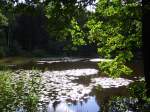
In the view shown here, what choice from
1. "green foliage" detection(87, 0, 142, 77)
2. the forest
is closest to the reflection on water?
the forest

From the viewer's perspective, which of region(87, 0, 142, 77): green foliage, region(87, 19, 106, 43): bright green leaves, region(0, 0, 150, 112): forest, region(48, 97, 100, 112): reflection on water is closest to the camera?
region(0, 0, 150, 112): forest

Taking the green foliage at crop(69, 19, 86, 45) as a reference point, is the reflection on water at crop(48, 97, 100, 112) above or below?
below

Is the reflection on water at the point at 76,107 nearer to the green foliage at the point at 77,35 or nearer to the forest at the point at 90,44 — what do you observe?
the forest at the point at 90,44

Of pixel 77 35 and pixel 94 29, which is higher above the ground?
pixel 94 29

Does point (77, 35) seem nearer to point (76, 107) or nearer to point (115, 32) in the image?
point (115, 32)

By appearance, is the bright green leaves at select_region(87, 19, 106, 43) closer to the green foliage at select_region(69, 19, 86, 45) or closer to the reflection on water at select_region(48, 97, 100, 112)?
the green foliage at select_region(69, 19, 86, 45)

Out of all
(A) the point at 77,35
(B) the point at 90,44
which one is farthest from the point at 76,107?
(A) the point at 77,35

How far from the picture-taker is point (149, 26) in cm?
1202

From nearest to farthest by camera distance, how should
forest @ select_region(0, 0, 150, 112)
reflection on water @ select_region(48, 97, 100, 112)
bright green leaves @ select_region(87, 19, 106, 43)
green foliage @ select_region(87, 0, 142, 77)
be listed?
1. forest @ select_region(0, 0, 150, 112)
2. green foliage @ select_region(87, 0, 142, 77)
3. bright green leaves @ select_region(87, 19, 106, 43)
4. reflection on water @ select_region(48, 97, 100, 112)

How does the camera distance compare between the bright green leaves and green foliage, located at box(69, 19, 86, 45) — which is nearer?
green foliage, located at box(69, 19, 86, 45)

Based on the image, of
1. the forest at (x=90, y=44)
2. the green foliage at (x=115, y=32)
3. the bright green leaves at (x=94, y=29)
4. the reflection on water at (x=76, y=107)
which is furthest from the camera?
the reflection on water at (x=76, y=107)

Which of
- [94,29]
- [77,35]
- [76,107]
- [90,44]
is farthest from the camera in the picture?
[76,107]

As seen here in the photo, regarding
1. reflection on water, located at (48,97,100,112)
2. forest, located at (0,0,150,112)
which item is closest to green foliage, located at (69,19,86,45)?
forest, located at (0,0,150,112)

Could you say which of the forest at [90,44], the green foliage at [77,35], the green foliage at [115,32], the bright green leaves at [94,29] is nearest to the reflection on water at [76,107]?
the forest at [90,44]
